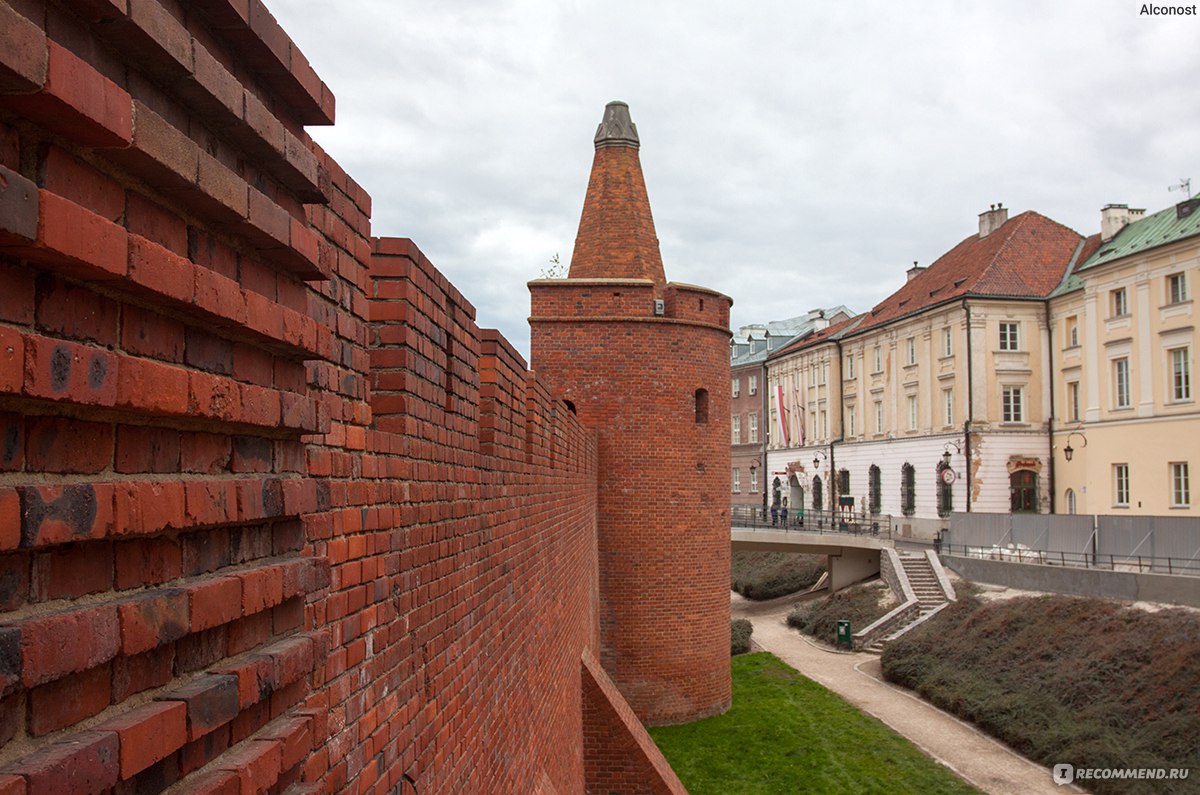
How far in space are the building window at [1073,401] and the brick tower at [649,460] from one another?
83.8ft

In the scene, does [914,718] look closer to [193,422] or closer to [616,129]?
[616,129]

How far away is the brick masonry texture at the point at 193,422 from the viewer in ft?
3.76

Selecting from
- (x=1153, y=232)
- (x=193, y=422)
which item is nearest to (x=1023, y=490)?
(x=1153, y=232)

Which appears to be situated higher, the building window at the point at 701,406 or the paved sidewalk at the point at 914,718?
the building window at the point at 701,406

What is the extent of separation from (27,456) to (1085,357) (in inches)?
1526

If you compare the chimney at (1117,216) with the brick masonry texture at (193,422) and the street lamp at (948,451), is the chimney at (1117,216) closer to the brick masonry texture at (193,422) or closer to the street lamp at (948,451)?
the street lamp at (948,451)

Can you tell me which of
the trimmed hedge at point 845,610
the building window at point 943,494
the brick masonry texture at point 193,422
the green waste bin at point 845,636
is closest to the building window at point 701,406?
the brick masonry texture at point 193,422

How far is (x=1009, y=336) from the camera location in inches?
1534

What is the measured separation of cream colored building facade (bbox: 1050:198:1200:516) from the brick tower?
2113 cm

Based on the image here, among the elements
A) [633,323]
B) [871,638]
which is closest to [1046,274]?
[871,638]

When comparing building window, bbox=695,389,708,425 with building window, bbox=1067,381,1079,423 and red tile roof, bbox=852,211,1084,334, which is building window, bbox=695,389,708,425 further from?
red tile roof, bbox=852,211,1084,334

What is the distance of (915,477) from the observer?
4228 centimetres

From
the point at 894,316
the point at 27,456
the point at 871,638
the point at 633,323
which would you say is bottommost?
the point at 871,638

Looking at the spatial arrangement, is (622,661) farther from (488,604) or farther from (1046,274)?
(1046,274)
